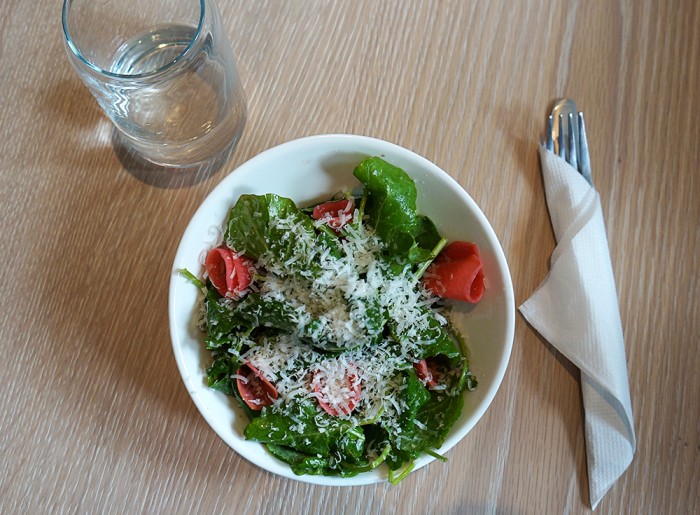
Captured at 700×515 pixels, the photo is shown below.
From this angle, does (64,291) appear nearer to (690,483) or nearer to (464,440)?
(464,440)

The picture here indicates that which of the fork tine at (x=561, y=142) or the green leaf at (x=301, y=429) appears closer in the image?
the green leaf at (x=301, y=429)

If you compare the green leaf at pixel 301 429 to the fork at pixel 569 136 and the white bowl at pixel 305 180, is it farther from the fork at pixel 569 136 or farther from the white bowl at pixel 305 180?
the fork at pixel 569 136

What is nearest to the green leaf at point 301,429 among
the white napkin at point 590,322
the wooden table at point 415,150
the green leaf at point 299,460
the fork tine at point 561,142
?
the green leaf at point 299,460

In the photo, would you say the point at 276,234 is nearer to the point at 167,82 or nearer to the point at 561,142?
the point at 167,82

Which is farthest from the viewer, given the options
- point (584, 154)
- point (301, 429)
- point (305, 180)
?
point (584, 154)

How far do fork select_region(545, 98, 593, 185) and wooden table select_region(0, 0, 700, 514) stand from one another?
24 mm

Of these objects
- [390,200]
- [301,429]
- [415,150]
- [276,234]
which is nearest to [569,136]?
[415,150]

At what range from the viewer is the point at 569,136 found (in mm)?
1063

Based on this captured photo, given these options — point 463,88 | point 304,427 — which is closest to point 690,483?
point 304,427

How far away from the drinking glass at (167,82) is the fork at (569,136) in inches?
21.8

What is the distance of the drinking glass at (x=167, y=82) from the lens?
3.24 feet

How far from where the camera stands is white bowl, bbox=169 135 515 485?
0.84m

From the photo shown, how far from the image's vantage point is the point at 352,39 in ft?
3.62

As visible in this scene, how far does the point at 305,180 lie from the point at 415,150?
24cm
